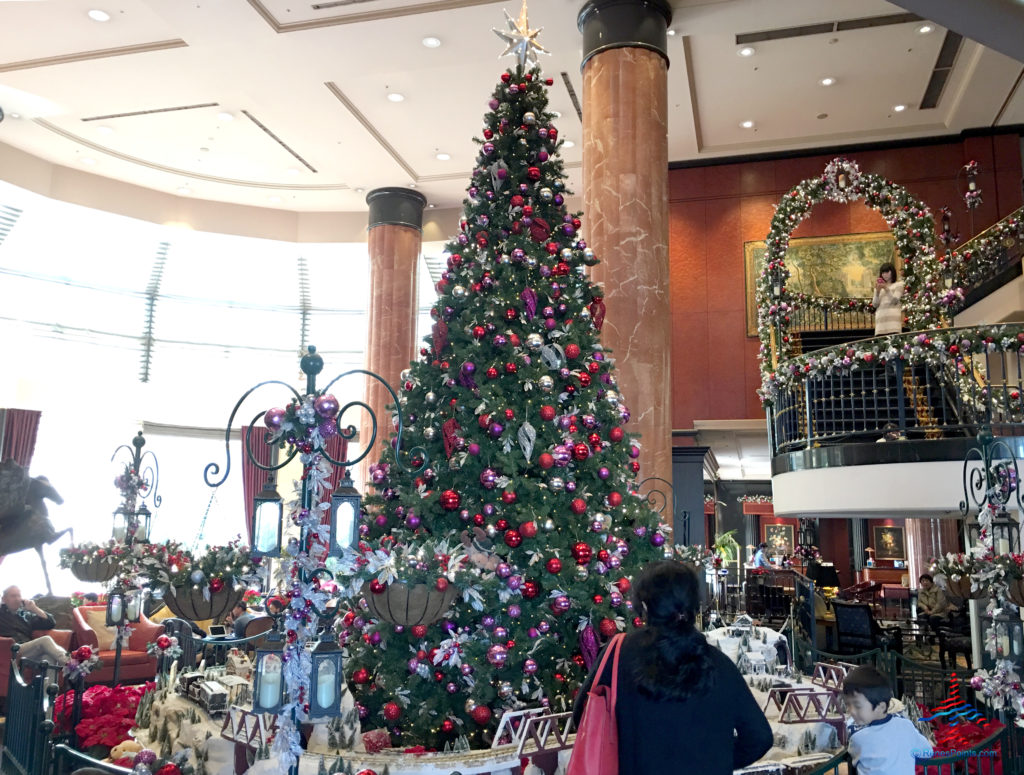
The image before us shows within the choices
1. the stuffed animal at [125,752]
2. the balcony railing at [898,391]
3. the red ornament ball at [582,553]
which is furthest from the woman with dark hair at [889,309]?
the stuffed animal at [125,752]

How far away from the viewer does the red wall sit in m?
13.0

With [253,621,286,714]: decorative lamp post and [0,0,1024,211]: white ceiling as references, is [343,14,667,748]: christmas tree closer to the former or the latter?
[253,621,286,714]: decorative lamp post

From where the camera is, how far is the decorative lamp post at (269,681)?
2793 millimetres

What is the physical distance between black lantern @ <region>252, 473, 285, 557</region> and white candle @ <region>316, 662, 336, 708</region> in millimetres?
439

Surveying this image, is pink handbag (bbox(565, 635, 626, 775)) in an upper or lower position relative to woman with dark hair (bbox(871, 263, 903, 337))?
lower

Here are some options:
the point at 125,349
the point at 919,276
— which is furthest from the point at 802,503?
the point at 125,349

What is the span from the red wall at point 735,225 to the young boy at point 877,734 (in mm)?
10175

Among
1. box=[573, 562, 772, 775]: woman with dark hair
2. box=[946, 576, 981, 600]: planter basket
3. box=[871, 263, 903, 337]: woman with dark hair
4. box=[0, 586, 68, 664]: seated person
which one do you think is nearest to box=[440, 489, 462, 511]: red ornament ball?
box=[573, 562, 772, 775]: woman with dark hair

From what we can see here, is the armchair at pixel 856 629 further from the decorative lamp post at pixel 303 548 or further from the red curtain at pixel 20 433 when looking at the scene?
the red curtain at pixel 20 433

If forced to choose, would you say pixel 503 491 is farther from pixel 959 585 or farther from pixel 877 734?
pixel 959 585

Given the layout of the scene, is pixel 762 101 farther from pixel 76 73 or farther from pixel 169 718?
pixel 169 718

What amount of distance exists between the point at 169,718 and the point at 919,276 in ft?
31.7

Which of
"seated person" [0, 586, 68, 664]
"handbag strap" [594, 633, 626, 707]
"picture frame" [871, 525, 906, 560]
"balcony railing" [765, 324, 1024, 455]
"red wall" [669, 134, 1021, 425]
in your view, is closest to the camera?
"handbag strap" [594, 633, 626, 707]

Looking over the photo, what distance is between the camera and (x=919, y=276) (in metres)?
10.5
